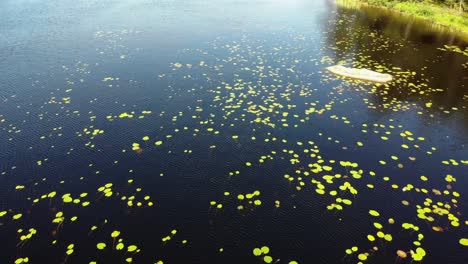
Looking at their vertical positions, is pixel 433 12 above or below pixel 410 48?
above

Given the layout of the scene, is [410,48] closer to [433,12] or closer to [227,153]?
[433,12]

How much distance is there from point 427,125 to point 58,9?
1269 inches

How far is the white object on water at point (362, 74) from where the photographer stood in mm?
17625

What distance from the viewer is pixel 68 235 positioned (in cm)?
822

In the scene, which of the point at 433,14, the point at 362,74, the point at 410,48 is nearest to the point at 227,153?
the point at 362,74

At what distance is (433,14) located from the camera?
3186 cm

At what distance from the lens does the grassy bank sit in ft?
95.1

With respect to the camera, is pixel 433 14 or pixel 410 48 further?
pixel 433 14

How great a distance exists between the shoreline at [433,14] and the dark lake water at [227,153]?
27.3 ft

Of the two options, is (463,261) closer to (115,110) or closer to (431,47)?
(115,110)

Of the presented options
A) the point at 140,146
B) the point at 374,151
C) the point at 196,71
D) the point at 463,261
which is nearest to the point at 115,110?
the point at 140,146

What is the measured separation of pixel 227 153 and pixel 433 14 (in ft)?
99.6

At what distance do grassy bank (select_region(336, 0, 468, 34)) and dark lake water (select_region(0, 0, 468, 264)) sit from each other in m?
8.86

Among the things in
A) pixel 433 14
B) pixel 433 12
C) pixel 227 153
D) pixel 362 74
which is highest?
pixel 433 12
